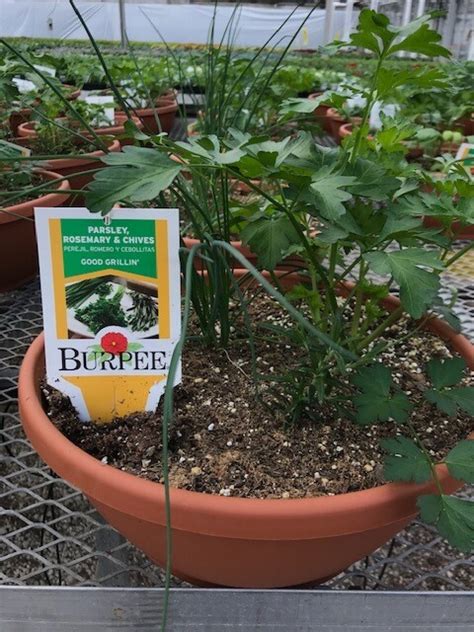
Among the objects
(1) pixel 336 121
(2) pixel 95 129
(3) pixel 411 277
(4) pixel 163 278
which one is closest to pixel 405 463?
(3) pixel 411 277

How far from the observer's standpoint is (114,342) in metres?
0.59

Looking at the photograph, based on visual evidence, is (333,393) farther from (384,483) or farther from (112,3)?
(112,3)

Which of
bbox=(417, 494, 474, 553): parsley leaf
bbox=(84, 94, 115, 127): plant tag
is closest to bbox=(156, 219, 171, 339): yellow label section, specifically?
bbox=(417, 494, 474, 553): parsley leaf

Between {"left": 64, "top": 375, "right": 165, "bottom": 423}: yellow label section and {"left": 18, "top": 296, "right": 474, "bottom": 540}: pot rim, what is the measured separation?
0.08m

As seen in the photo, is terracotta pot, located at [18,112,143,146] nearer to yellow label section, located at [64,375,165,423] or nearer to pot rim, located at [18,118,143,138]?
pot rim, located at [18,118,143,138]

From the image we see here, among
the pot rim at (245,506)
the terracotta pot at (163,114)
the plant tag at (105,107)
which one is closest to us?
the pot rim at (245,506)

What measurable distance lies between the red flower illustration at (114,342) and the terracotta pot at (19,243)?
0.48 m

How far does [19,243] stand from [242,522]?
0.75m

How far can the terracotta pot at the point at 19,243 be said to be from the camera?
1027mm

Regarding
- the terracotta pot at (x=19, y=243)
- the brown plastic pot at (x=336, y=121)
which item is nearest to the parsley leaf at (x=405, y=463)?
the terracotta pot at (x=19, y=243)

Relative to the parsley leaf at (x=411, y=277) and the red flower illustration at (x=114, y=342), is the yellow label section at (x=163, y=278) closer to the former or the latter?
the red flower illustration at (x=114, y=342)

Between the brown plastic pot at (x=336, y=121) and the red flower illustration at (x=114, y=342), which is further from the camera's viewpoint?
the brown plastic pot at (x=336, y=121)

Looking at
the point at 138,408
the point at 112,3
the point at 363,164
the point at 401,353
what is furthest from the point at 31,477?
the point at 112,3

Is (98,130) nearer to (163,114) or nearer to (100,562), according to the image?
(163,114)
